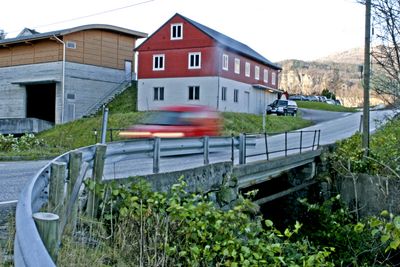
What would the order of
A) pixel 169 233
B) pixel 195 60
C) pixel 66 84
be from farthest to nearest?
pixel 195 60 < pixel 66 84 < pixel 169 233

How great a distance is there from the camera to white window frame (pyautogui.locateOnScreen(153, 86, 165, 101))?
38.7m

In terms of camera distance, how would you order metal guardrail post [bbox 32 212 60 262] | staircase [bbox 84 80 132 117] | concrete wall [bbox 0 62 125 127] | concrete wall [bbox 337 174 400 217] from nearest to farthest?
1. metal guardrail post [bbox 32 212 60 262]
2. concrete wall [bbox 337 174 400 217]
3. concrete wall [bbox 0 62 125 127]
4. staircase [bbox 84 80 132 117]

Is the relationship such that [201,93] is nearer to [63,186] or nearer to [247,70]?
[247,70]

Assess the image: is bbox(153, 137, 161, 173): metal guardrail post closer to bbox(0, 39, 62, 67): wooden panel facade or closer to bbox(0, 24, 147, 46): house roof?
bbox(0, 24, 147, 46): house roof

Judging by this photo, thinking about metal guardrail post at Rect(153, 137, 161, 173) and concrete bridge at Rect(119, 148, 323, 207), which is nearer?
concrete bridge at Rect(119, 148, 323, 207)

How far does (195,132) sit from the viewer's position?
1370cm

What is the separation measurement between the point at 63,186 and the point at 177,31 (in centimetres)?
3491

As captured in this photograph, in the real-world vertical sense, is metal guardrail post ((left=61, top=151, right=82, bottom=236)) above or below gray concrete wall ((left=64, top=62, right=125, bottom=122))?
below

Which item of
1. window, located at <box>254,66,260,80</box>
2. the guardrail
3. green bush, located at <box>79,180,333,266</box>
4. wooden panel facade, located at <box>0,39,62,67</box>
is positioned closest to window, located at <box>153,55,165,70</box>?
wooden panel facade, located at <box>0,39,62,67</box>

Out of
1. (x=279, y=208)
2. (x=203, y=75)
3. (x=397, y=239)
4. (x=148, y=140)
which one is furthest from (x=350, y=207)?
(x=203, y=75)

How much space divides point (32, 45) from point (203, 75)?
15.3 meters

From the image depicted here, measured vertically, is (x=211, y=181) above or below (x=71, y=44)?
below

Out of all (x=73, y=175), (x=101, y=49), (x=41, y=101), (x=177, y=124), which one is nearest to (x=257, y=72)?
(x=101, y=49)

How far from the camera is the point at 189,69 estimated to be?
122ft
